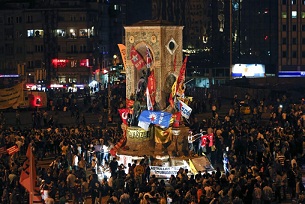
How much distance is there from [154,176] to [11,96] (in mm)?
31341

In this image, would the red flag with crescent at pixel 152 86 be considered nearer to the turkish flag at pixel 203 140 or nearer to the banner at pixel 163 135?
the banner at pixel 163 135

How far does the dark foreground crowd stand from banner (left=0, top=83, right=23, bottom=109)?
1625cm

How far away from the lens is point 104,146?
137 feet

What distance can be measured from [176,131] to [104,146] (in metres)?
3.83

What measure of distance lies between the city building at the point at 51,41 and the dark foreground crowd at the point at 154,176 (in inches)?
2555

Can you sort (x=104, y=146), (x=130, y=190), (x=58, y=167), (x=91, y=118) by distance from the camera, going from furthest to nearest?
(x=91, y=118) → (x=104, y=146) → (x=58, y=167) → (x=130, y=190)

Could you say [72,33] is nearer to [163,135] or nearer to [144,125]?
[144,125]

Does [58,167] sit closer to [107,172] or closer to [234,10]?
[107,172]

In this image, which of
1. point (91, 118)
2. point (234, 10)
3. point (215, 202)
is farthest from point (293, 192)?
point (234, 10)

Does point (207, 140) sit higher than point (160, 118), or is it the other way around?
point (160, 118)

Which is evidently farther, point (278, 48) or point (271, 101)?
point (278, 48)

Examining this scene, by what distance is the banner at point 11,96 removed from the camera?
63375 mm

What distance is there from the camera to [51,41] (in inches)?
4493

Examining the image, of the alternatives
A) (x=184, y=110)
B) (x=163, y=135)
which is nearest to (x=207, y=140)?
(x=184, y=110)
